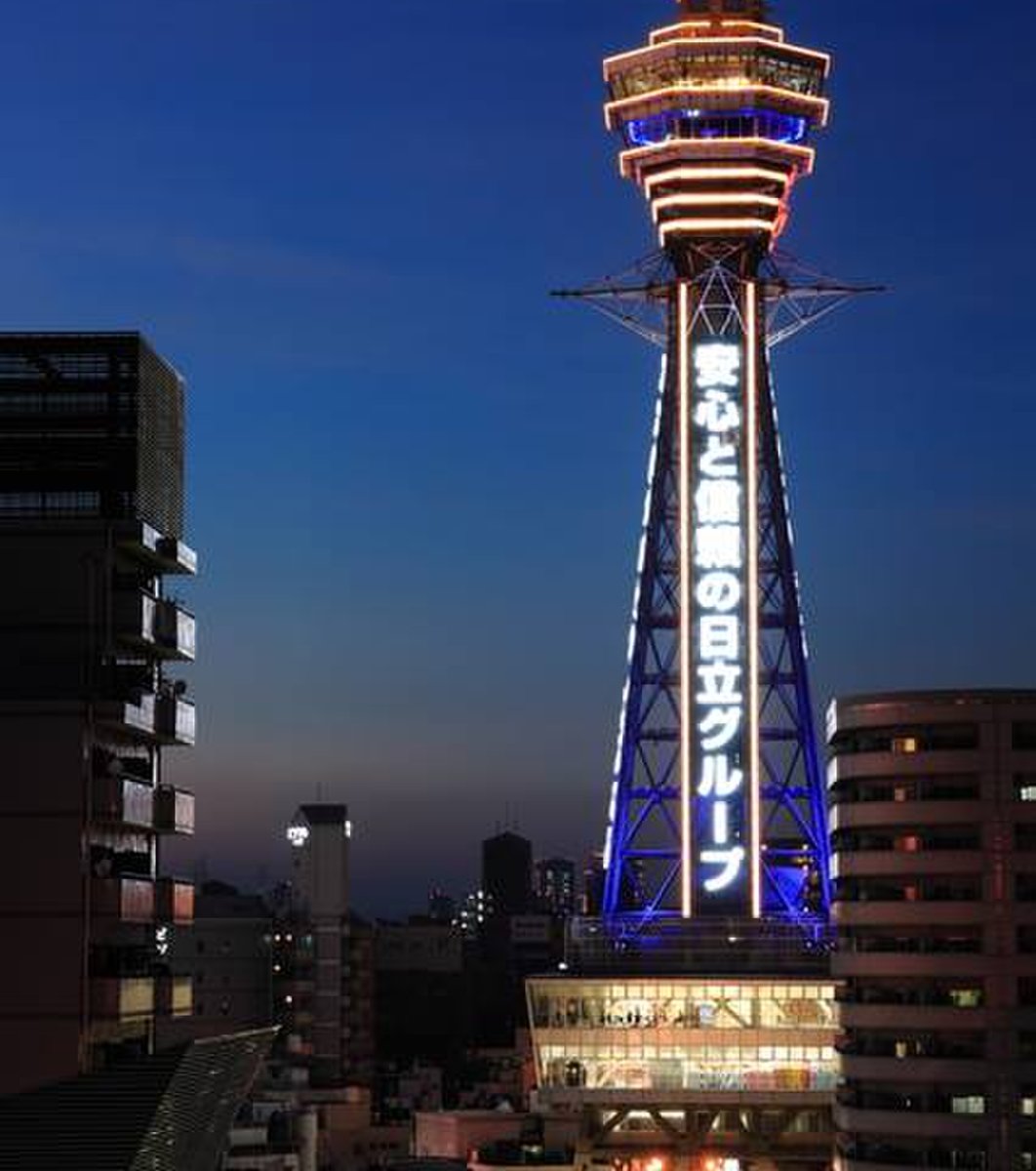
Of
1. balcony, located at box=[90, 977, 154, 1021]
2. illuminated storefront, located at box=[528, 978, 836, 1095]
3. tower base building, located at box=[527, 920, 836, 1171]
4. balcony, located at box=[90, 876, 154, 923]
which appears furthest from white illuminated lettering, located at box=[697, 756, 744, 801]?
balcony, located at box=[90, 977, 154, 1021]

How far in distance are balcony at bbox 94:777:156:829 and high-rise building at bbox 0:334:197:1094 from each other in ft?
0.16

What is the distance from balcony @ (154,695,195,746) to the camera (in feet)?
217

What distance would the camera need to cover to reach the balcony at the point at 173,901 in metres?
66.4

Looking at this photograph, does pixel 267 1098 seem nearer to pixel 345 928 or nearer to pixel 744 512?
pixel 744 512

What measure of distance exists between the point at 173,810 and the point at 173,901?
2.18 metres

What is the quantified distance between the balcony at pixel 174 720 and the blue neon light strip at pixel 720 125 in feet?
169

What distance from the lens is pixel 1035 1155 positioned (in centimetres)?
8206

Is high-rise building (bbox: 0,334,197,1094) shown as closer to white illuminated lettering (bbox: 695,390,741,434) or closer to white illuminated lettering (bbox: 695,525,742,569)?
white illuminated lettering (bbox: 695,525,742,569)

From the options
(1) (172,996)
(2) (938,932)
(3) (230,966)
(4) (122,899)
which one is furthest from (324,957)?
(4) (122,899)

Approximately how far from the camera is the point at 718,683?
357 feet

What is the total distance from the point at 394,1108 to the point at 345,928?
45.8 meters

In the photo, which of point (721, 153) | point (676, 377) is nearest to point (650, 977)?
point (676, 377)

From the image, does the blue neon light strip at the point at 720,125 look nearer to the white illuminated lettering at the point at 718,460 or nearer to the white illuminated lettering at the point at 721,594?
the white illuminated lettering at the point at 718,460

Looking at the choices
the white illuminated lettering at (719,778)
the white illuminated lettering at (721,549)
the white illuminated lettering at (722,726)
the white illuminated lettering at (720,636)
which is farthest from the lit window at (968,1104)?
the white illuminated lettering at (721,549)
